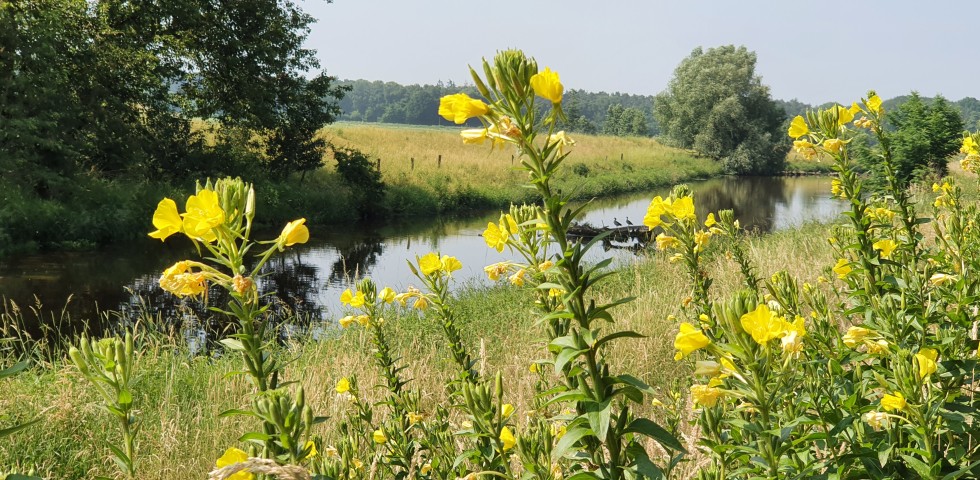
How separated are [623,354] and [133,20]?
14.1 metres

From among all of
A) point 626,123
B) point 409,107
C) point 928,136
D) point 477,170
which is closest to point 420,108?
point 409,107

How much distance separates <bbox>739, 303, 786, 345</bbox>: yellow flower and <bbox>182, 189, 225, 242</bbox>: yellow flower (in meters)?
0.76

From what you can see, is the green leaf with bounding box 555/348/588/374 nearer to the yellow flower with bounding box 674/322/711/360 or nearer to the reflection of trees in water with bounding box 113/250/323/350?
the yellow flower with bounding box 674/322/711/360

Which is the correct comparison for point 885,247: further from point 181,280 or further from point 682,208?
point 181,280

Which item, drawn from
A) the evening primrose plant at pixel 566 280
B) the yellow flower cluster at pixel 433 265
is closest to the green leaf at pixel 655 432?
the evening primrose plant at pixel 566 280

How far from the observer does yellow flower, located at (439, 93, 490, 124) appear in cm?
100

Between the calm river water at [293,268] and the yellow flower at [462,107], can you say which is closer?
the yellow flower at [462,107]

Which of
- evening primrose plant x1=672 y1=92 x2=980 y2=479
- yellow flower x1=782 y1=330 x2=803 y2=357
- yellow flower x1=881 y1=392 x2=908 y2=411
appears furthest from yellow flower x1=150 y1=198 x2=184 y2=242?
yellow flower x1=881 y1=392 x2=908 y2=411

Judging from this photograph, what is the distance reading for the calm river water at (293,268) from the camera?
7969 mm

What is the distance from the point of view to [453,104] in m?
1.07

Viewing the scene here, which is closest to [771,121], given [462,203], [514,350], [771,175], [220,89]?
[771,175]

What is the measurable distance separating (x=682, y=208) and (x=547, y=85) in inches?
43.1

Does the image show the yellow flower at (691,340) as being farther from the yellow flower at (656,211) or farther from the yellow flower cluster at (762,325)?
the yellow flower at (656,211)

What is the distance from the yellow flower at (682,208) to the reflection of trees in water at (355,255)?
7627 millimetres
